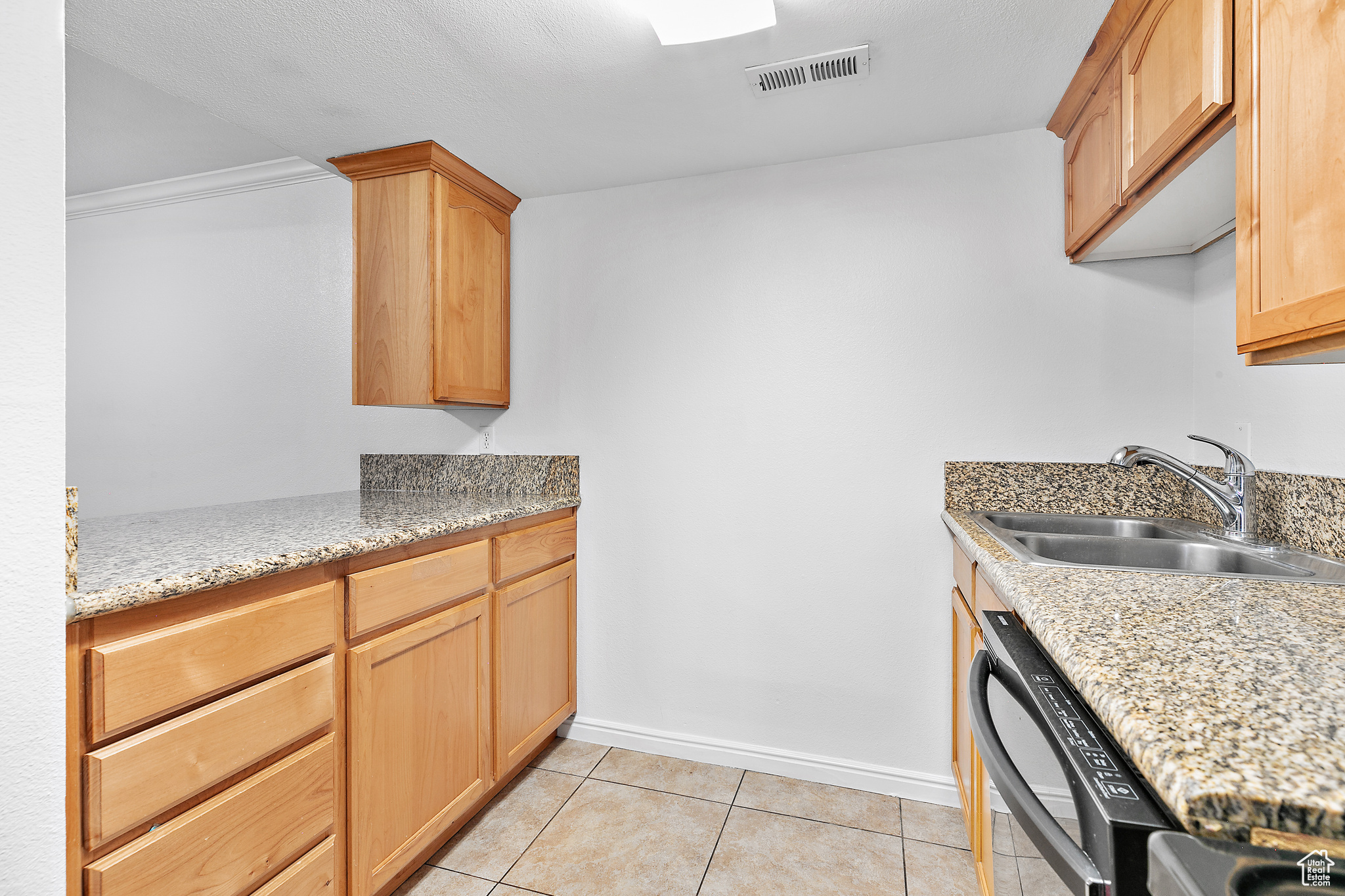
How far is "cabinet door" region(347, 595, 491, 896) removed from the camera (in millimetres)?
1393

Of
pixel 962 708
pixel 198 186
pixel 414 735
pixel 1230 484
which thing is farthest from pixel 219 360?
pixel 1230 484

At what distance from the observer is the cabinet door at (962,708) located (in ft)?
5.24

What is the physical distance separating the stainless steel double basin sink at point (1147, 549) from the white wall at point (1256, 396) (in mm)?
213

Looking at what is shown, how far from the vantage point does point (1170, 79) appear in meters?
1.19

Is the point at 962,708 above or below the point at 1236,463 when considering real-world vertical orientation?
below

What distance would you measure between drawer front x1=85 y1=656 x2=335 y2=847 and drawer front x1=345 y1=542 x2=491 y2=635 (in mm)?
143

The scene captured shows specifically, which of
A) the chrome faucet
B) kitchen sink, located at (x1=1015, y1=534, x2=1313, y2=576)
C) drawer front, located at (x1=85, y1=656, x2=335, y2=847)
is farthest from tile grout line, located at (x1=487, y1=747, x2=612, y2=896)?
the chrome faucet

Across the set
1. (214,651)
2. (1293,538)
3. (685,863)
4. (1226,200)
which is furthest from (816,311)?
(214,651)

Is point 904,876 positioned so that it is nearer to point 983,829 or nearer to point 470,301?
point 983,829

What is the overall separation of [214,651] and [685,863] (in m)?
1.32

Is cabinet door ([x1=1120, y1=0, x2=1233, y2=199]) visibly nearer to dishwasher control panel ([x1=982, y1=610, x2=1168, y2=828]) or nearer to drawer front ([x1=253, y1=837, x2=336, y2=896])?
dishwasher control panel ([x1=982, y1=610, x2=1168, y2=828])

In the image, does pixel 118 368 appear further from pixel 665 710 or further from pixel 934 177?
pixel 934 177

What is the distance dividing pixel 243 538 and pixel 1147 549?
7.03 feet

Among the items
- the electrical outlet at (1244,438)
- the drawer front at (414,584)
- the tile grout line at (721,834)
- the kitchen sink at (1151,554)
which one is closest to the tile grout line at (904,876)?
the tile grout line at (721,834)
